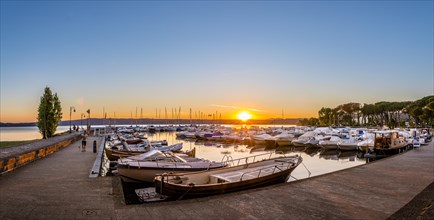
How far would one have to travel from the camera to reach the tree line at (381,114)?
99438mm

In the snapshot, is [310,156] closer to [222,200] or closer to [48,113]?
[222,200]

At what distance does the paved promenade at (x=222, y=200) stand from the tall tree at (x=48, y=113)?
3476 centimetres

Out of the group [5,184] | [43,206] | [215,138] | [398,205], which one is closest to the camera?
[43,206]

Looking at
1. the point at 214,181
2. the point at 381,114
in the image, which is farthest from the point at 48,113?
the point at 381,114

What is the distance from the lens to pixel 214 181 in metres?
14.9

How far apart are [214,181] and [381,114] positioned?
137067mm

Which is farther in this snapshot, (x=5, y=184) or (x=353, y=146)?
(x=353, y=146)

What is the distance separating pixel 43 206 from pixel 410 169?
792 inches

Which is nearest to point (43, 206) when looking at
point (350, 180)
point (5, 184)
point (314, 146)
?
point (5, 184)

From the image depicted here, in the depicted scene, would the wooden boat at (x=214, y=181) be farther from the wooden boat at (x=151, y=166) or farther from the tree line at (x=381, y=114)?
the tree line at (x=381, y=114)

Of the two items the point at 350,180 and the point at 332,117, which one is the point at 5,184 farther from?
the point at 332,117

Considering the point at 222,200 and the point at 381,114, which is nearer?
the point at 222,200

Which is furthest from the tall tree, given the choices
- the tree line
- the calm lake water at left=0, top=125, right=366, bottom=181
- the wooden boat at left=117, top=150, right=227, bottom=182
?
the tree line

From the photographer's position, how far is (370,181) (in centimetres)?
1509
